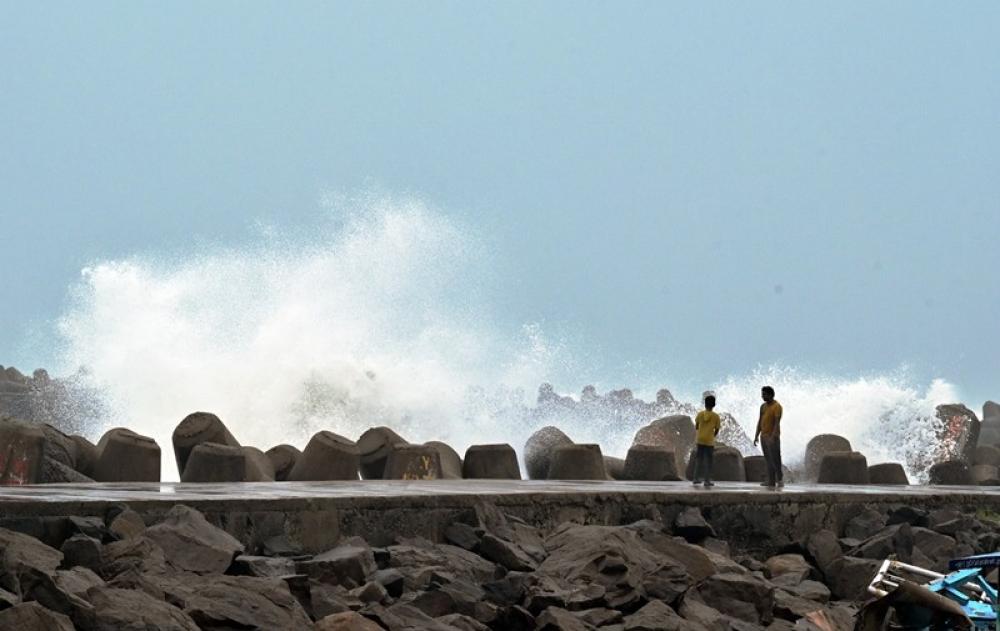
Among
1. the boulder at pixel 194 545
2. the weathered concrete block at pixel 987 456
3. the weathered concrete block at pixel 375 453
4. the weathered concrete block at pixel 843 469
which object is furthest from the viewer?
the weathered concrete block at pixel 987 456

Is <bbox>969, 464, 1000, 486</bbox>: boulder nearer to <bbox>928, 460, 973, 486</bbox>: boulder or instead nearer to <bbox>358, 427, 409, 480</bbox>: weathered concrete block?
<bbox>928, 460, 973, 486</bbox>: boulder

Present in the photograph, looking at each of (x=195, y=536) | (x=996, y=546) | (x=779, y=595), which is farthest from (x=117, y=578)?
(x=996, y=546)

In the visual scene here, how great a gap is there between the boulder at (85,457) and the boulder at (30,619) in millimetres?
6614

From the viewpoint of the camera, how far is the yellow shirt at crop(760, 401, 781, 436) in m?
13.2

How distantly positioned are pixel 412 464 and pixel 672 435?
7.75 metres

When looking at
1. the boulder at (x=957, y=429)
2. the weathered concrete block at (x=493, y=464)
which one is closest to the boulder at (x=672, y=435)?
the weathered concrete block at (x=493, y=464)

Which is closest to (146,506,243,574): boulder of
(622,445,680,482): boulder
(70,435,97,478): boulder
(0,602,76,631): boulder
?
(0,602,76,631): boulder

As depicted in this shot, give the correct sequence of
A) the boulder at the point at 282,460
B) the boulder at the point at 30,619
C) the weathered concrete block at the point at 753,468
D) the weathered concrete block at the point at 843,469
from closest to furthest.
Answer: the boulder at the point at 30,619 → the boulder at the point at 282,460 → the weathered concrete block at the point at 843,469 → the weathered concrete block at the point at 753,468

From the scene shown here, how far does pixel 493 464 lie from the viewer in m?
14.1

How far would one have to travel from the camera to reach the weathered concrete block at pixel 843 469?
1622 centimetres

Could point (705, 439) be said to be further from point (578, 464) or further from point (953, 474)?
point (953, 474)

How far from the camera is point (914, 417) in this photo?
29609 millimetres

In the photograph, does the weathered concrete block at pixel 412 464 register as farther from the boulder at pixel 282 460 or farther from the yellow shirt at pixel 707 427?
the yellow shirt at pixel 707 427

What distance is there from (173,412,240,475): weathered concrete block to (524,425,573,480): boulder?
4134 millimetres
